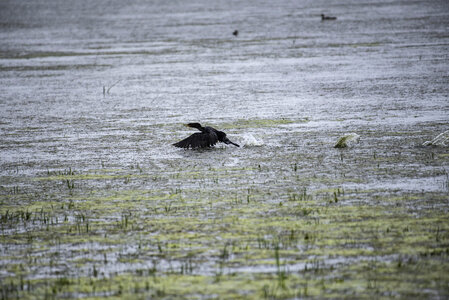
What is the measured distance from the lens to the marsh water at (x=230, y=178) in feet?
19.9

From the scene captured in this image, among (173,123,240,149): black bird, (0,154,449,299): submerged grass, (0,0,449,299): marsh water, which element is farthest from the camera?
(173,123,240,149): black bird

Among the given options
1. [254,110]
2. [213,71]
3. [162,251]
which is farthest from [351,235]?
[213,71]

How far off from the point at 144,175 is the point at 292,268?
148 inches

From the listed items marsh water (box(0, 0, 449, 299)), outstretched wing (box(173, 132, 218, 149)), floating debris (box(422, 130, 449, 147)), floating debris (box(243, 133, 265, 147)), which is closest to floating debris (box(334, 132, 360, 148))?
marsh water (box(0, 0, 449, 299))

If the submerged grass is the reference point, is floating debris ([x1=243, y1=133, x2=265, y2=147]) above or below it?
above

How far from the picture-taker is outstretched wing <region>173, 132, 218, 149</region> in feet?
35.1

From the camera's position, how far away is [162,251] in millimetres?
6633

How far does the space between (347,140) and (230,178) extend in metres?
2.16

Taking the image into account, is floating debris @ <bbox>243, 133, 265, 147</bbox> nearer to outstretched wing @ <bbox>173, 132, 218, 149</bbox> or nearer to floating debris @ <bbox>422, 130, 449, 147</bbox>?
outstretched wing @ <bbox>173, 132, 218, 149</bbox>

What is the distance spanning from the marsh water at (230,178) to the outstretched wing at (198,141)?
4.7 inches

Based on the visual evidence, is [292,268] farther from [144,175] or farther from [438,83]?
[438,83]

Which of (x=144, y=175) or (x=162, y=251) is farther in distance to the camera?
(x=144, y=175)

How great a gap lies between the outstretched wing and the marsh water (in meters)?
0.12

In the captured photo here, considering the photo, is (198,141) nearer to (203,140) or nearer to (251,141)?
(203,140)
